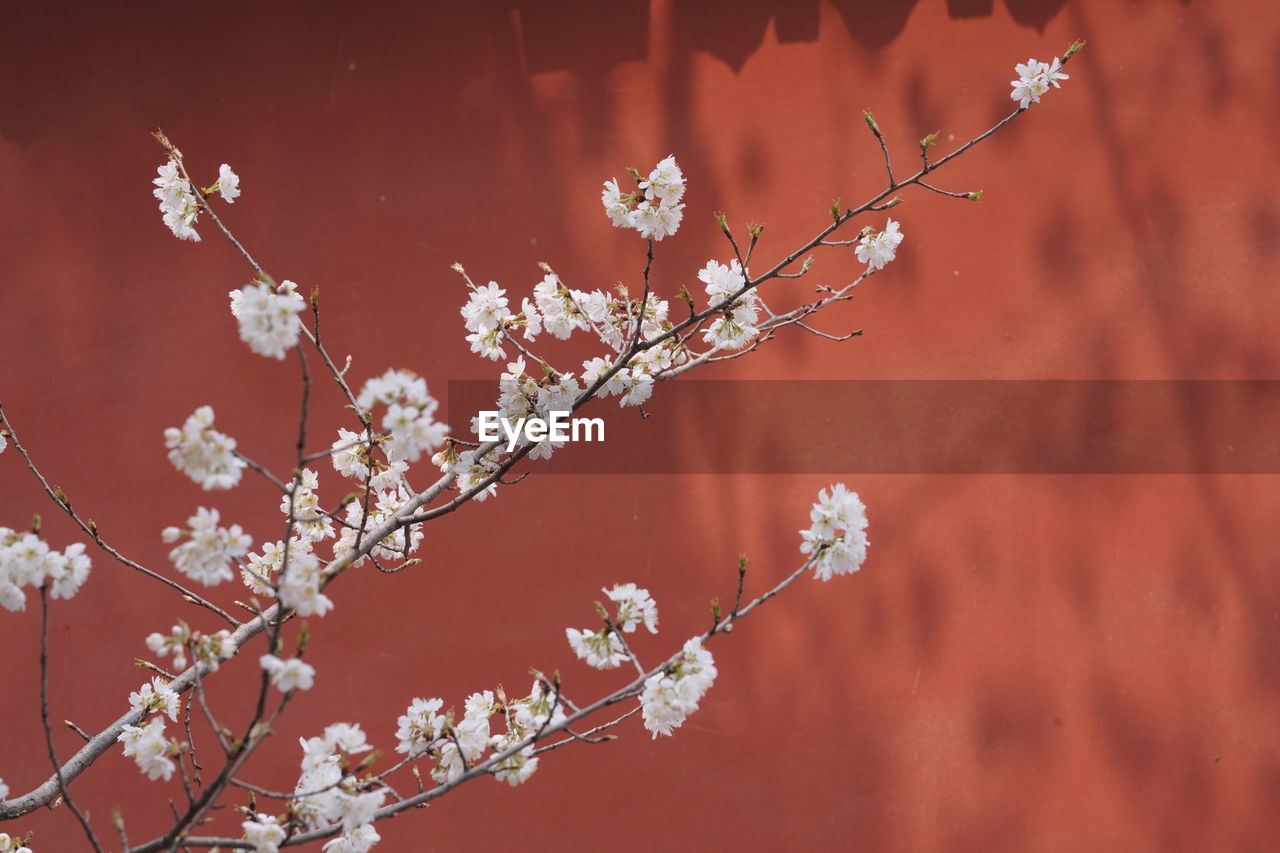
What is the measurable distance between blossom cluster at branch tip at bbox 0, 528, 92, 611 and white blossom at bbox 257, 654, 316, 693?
1.01 ft

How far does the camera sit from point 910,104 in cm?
228

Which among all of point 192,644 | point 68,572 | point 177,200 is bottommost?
point 192,644

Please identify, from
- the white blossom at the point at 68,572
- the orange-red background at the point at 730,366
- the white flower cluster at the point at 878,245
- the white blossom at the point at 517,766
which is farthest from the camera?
the orange-red background at the point at 730,366

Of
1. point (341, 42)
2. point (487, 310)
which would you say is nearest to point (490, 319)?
point (487, 310)

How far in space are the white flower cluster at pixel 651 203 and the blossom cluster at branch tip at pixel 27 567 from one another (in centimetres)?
92

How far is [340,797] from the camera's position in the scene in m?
1.24

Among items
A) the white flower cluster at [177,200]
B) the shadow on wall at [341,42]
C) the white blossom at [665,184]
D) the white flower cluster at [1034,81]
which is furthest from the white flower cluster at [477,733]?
the shadow on wall at [341,42]

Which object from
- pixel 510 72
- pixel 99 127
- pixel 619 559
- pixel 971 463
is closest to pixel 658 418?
pixel 619 559

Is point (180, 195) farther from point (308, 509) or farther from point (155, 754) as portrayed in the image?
point (155, 754)

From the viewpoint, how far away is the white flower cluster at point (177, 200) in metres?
1.51

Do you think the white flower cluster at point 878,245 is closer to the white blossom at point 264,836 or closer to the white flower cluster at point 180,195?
the white flower cluster at point 180,195

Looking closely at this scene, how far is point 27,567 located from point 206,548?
0.87ft

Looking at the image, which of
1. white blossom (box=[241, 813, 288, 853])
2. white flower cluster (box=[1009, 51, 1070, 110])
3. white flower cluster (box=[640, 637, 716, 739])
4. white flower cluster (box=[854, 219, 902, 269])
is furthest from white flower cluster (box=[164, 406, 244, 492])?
white flower cluster (box=[1009, 51, 1070, 110])

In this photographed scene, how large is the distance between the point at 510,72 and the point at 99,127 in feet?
3.58
